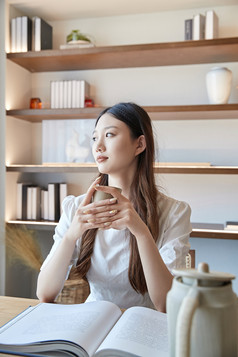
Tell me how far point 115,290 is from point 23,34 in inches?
85.8

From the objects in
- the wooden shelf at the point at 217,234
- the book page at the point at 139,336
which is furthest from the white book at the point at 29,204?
the book page at the point at 139,336

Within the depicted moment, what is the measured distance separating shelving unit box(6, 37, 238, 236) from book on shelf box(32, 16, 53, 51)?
0.13 metres

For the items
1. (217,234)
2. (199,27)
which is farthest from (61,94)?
(217,234)

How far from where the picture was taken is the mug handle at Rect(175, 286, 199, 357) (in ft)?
1.68

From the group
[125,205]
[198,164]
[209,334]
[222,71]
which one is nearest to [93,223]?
[125,205]

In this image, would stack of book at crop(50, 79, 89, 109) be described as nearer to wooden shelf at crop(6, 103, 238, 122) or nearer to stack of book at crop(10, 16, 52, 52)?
wooden shelf at crop(6, 103, 238, 122)

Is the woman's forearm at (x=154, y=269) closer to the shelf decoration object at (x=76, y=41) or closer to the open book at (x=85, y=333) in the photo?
the open book at (x=85, y=333)

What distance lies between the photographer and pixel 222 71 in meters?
2.48

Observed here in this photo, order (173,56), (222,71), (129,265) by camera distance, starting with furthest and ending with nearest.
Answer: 1. (173,56)
2. (222,71)
3. (129,265)

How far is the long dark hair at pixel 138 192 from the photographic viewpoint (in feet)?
4.46

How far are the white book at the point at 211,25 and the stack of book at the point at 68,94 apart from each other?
938mm

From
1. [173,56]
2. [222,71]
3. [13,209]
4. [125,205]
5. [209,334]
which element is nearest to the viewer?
[209,334]

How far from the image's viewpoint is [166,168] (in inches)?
101

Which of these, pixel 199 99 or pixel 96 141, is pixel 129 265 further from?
pixel 199 99
